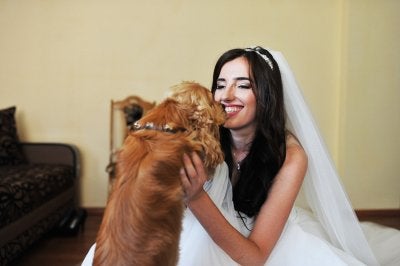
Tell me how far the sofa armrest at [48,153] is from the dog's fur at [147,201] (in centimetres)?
250

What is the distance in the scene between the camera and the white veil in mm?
1546

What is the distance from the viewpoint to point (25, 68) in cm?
339

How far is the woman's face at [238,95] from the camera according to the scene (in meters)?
1.44

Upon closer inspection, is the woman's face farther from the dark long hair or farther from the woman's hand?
the woman's hand

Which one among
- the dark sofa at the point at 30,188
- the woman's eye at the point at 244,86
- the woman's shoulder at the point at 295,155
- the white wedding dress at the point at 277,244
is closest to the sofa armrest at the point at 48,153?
the dark sofa at the point at 30,188

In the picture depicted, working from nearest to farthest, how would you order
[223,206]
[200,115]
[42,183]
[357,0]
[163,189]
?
[163,189] → [200,115] → [223,206] → [42,183] → [357,0]

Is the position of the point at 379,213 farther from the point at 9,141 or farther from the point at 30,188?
the point at 9,141

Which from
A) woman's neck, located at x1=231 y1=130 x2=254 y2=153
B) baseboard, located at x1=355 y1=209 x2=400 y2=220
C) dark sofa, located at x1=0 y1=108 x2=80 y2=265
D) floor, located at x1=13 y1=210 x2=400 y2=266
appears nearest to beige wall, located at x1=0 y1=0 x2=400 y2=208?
baseboard, located at x1=355 y1=209 x2=400 y2=220

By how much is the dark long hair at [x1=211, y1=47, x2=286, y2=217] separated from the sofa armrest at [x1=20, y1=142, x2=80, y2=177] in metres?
2.27

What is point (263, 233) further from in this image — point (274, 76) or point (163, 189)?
point (274, 76)

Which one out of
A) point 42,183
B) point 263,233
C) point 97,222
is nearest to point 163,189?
point 263,233

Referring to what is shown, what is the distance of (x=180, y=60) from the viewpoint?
333cm

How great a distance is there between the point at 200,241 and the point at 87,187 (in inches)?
98.2

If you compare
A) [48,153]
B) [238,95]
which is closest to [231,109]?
[238,95]
